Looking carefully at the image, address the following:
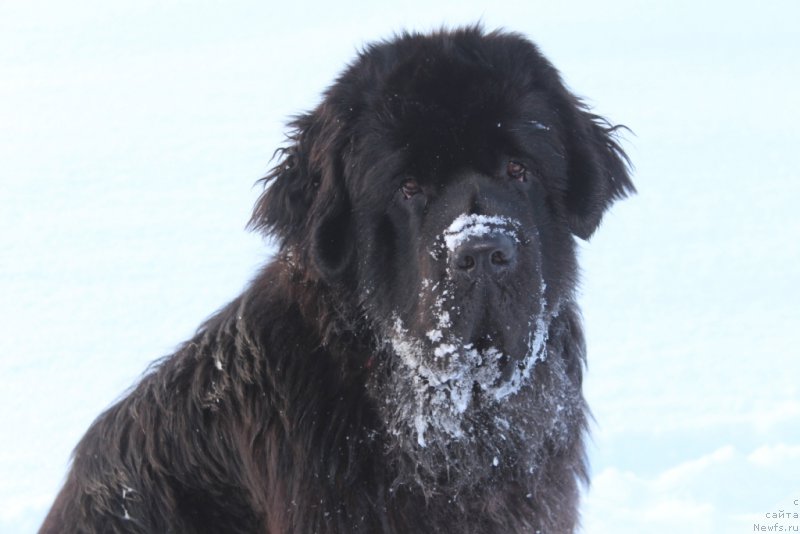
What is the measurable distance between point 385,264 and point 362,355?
12.7 inches

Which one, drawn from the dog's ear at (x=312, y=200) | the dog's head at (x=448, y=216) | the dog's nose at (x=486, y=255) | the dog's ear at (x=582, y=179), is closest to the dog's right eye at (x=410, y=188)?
the dog's head at (x=448, y=216)

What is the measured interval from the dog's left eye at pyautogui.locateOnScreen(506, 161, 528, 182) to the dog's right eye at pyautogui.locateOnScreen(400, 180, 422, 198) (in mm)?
296

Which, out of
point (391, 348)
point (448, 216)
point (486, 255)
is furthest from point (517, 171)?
point (391, 348)

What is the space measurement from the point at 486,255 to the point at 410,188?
1.44 ft

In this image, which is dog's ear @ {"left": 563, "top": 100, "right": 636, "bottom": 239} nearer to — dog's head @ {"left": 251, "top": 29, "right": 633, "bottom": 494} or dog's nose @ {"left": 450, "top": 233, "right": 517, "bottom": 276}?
dog's head @ {"left": 251, "top": 29, "right": 633, "bottom": 494}

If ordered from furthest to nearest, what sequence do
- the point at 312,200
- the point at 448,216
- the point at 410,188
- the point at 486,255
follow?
the point at 312,200
the point at 410,188
the point at 448,216
the point at 486,255

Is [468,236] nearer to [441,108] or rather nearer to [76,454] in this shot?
[441,108]

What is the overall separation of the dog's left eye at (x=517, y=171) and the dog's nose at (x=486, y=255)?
34 centimetres

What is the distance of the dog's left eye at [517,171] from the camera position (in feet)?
10.9

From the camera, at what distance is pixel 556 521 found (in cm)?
359

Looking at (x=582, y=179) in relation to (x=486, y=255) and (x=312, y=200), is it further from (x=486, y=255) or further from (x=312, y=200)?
(x=312, y=200)

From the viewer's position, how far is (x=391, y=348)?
3.37 m

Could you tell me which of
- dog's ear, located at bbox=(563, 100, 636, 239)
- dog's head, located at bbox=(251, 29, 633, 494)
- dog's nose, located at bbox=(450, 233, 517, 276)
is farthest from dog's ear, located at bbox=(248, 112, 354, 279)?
dog's ear, located at bbox=(563, 100, 636, 239)

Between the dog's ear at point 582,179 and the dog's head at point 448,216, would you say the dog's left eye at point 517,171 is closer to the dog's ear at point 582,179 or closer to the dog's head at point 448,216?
the dog's head at point 448,216
